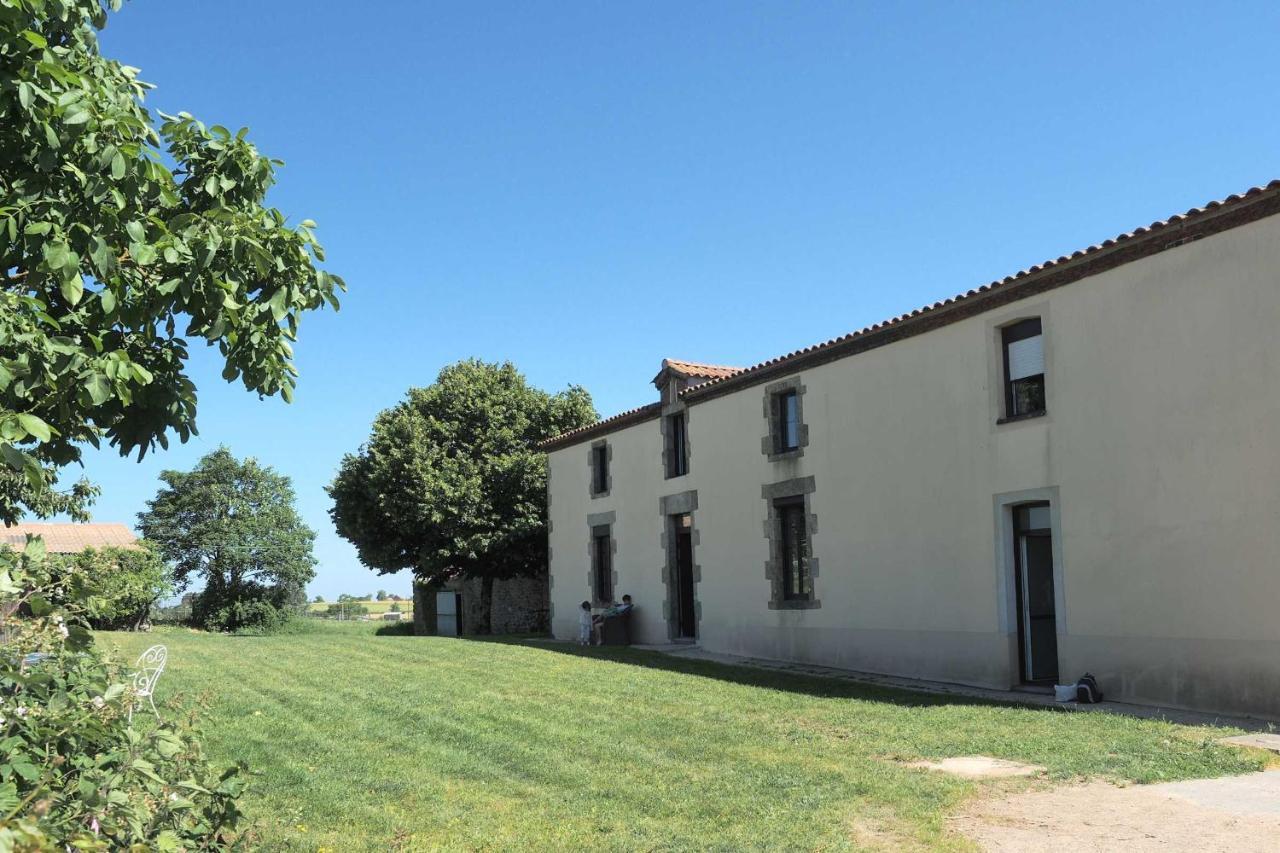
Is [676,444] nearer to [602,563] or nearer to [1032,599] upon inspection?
A: [602,563]

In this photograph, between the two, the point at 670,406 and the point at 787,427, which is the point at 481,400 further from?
the point at 787,427

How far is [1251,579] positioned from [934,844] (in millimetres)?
6400

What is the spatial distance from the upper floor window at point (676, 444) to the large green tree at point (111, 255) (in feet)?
51.3

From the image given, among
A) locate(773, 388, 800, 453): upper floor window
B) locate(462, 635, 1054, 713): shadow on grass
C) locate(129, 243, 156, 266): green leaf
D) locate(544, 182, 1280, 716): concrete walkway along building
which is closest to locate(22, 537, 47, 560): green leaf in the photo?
locate(129, 243, 156, 266): green leaf

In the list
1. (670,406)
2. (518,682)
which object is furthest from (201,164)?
(670,406)

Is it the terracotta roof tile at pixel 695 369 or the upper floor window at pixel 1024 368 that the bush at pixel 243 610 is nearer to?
the terracotta roof tile at pixel 695 369

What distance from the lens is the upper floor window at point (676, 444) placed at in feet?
69.3

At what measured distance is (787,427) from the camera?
17.9m

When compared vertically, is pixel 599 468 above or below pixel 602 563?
above

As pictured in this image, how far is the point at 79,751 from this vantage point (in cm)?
373

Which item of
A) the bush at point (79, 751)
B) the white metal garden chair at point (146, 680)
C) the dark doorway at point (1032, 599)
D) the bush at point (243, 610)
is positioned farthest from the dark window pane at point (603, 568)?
the bush at point (79, 751)

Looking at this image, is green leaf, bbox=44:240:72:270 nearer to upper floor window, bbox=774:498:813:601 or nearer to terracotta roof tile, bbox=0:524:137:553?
upper floor window, bbox=774:498:813:601

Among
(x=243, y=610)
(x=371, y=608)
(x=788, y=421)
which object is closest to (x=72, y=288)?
(x=788, y=421)

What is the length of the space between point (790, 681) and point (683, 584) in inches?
296
